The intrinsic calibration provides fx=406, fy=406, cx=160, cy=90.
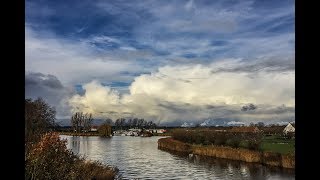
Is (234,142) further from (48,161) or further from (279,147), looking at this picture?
(48,161)

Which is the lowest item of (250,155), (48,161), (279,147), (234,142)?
(250,155)

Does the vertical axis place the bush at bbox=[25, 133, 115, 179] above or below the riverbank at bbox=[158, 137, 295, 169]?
above

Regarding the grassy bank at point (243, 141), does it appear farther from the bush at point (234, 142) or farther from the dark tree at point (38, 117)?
the dark tree at point (38, 117)

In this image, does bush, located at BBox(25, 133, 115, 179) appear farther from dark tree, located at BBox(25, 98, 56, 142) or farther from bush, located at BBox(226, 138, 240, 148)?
bush, located at BBox(226, 138, 240, 148)

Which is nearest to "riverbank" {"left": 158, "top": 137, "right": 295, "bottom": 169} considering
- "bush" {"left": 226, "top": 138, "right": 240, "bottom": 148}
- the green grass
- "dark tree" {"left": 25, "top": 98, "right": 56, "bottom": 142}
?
the green grass

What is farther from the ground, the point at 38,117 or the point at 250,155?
the point at 38,117

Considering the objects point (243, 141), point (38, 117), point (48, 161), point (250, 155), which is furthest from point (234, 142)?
point (48, 161)

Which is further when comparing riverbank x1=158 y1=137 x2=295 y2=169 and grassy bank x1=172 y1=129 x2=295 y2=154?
grassy bank x1=172 y1=129 x2=295 y2=154

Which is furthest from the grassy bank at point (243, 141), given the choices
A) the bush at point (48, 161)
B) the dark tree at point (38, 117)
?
the bush at point (48, 161)

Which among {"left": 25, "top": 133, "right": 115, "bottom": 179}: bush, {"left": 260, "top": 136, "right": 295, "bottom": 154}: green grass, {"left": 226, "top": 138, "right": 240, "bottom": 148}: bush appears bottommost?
{"left": 260, "top": 136, "right": 295, "bottom": 154}: green grass
